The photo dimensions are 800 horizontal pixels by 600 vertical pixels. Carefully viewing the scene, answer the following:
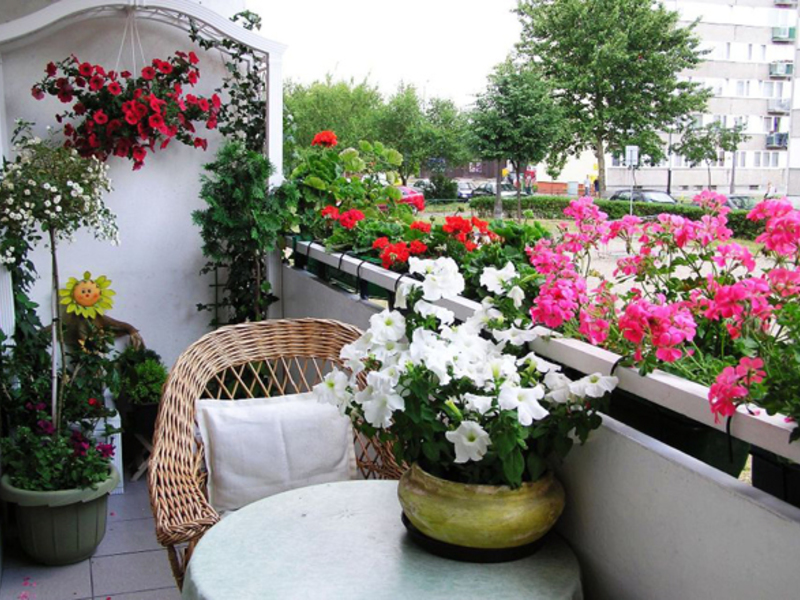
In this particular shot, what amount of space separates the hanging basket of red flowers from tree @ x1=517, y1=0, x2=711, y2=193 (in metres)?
6.86

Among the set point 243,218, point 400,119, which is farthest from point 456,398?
point 400,119

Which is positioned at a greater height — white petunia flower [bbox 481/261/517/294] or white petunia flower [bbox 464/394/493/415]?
white petunia flower [bbox 481/261/517/294]

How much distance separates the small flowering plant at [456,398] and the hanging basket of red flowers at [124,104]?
7.64 ft

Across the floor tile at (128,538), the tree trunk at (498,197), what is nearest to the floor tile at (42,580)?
the floor tile at (128,538)

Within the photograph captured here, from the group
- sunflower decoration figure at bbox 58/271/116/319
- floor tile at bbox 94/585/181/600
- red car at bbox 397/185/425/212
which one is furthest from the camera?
red car at bbox 397/185/425/212

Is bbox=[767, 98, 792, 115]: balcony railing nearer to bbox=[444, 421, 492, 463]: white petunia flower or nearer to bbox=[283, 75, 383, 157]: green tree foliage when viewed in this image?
bbox=[444, 421, 492, 463]: white petunia flower

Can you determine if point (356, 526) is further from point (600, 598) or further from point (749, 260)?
point (749, 260)

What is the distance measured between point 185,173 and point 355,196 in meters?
0.77

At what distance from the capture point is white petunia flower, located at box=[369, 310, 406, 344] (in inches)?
49.9

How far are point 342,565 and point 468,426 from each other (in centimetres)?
31

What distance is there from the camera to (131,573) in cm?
257

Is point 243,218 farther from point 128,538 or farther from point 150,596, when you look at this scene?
point 150,596

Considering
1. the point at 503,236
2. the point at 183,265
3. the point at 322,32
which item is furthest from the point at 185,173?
the point at 322,32

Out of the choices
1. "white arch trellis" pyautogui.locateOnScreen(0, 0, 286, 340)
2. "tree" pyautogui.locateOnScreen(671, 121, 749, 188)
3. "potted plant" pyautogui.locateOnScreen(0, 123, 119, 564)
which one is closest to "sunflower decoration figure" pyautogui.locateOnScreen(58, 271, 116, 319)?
"potted plant" pyautogui.locateOnScreen(0, 123, 119, 564)
